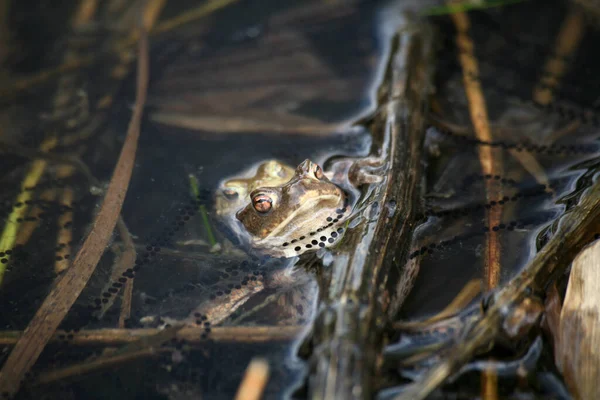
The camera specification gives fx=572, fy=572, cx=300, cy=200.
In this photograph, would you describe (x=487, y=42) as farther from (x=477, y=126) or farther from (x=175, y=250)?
(x=175, y=250)

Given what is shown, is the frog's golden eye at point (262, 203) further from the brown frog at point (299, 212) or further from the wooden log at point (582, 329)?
the wooden log at point (582, 329)

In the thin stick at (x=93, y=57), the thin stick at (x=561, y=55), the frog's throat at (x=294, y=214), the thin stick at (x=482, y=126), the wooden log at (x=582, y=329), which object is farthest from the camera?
the thin stick at (x=93, y=57)

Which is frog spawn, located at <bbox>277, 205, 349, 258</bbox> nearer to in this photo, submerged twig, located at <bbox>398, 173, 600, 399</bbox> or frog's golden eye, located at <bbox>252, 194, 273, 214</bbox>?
frog's golden eye, located at <bbox>252, 194, 273, 214</bbox>

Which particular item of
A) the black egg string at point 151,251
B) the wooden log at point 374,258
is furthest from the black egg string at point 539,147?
the black egg string at point 151,251

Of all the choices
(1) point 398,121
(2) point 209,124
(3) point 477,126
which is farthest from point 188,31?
(3) point 477,126

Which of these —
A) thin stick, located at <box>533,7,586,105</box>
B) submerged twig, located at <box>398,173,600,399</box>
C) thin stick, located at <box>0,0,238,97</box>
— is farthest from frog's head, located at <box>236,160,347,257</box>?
thin stick, located at <box>0,0,238,97</box>
